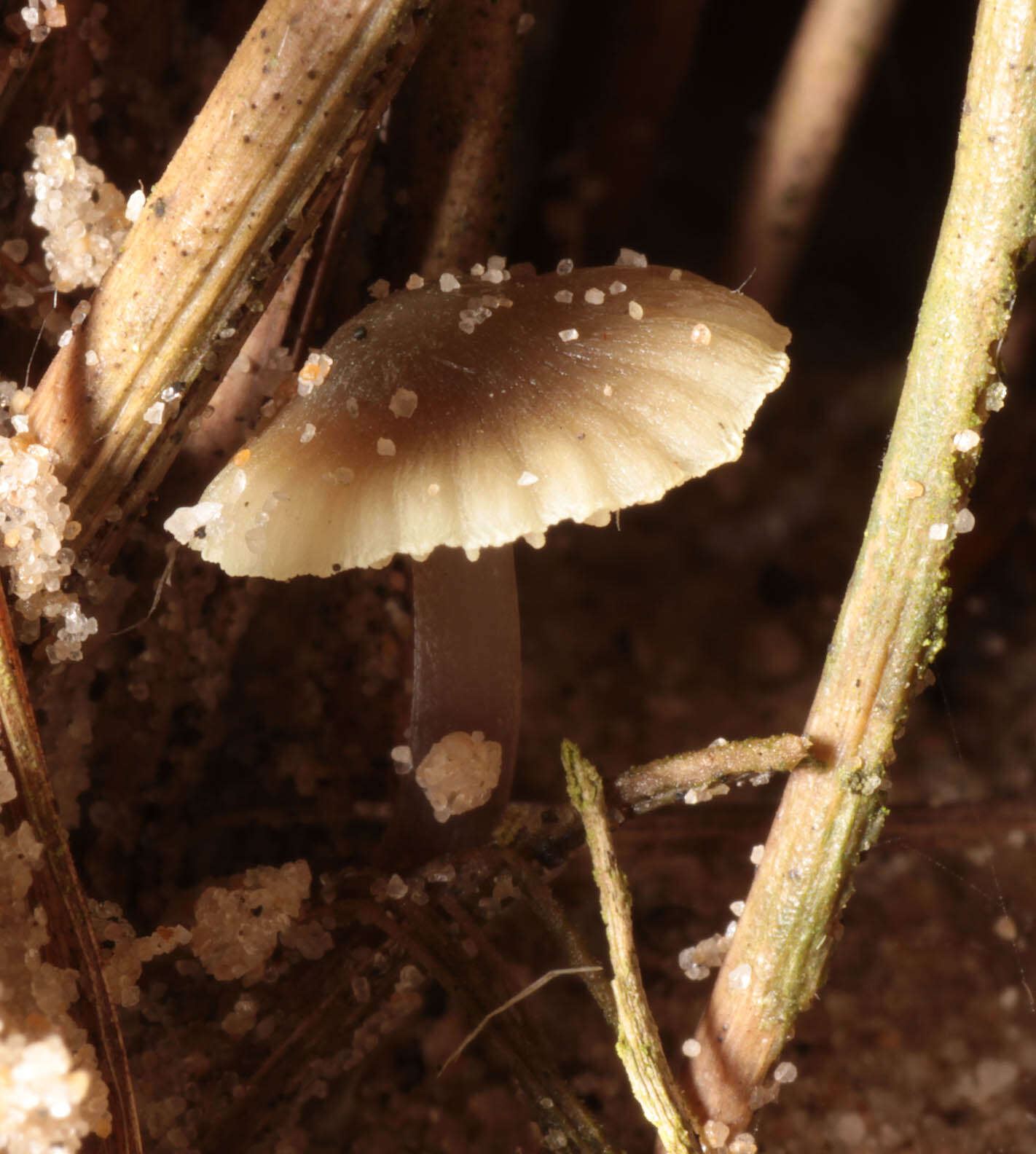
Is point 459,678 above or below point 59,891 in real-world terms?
below

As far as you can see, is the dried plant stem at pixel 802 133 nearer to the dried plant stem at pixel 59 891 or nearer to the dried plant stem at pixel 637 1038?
the dried plant stem at pixel 637 1038

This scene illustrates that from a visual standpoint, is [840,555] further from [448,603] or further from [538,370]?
[538,370]

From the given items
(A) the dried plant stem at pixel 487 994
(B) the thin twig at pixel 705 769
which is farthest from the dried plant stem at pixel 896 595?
(A) the dried plant stem at pixel 487 994

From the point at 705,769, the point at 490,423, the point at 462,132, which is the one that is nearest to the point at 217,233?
the point at 490,423

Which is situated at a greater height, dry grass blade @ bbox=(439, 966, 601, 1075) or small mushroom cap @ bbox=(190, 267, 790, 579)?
Result: small mushroom cap @ bbox=(190, 267, 790, 579)

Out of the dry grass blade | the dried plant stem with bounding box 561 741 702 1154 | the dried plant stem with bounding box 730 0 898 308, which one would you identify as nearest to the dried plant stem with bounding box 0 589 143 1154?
the dry grass blade

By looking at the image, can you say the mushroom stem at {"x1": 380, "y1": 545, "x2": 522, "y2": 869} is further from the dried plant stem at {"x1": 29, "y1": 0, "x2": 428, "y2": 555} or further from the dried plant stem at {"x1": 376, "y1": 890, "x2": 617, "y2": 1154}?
the dried plant stem at {"x1": 29, "y1": 0, "x2": 428, "y2": 555}

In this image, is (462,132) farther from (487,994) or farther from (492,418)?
(487,994)

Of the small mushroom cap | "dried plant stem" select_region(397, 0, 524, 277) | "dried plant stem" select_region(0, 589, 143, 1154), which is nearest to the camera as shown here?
"dried plant stem" select_region(0, 589, 143, 1154)
